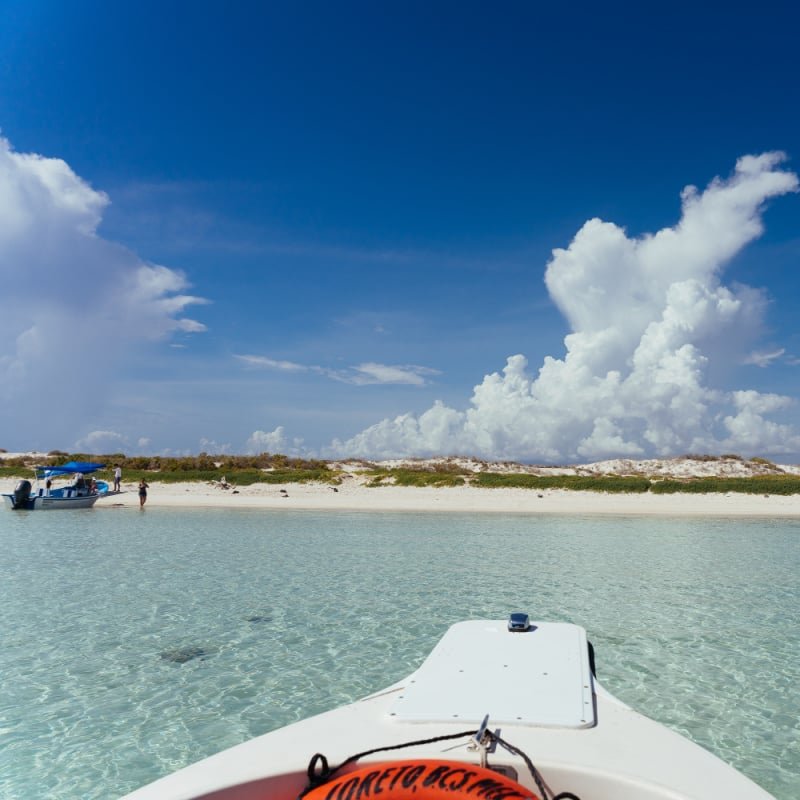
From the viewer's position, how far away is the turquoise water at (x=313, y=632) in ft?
22.4

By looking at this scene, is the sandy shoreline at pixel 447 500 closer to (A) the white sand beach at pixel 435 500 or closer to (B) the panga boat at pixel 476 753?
(A) the white sand beach at pixel 435 500

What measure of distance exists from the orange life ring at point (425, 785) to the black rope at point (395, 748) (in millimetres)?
278

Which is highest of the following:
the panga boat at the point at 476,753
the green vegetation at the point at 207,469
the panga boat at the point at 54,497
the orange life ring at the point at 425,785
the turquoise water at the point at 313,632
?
the green vegetation at the point at 207,469

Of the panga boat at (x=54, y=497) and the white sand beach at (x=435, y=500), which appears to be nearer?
the panga boat at (x=54, y=497)

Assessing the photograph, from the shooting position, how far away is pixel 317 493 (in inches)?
1809

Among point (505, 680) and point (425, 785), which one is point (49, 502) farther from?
point (425, 785)

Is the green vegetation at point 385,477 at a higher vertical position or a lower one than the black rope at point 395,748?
higher

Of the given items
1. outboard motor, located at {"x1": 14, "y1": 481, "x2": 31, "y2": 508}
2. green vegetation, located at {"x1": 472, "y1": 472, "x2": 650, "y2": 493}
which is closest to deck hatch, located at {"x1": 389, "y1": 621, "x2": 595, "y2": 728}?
outboard motor, located at {"x1": 14, "y1": 481, "x2": 31, "y2": 508}

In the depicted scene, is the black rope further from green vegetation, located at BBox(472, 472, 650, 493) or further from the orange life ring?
green vegetation, located at BBox(472, 472, 650, 493)

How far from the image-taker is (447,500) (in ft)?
135

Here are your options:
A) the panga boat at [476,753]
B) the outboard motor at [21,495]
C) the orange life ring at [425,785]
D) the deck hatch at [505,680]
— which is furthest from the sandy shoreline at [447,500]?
the orange life ring at [425,785]

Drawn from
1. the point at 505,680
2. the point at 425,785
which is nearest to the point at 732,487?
the point at 505,680

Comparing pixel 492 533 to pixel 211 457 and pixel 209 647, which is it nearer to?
pixel 209 647

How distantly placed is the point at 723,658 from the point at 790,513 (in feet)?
98.4
